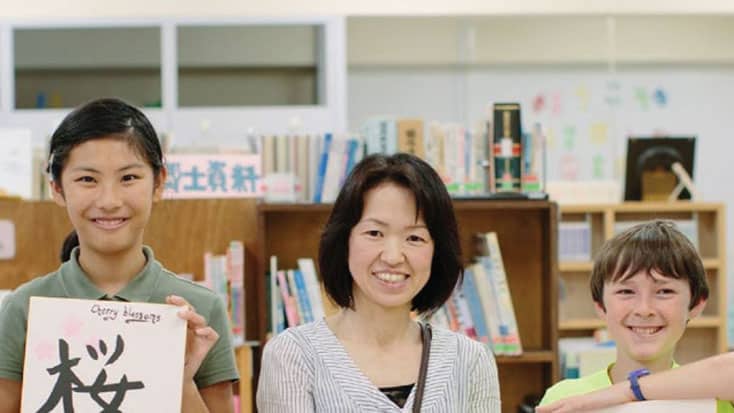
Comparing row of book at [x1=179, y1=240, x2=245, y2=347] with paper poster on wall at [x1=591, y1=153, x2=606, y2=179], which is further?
paper poster on wall at [x1=591, y1=153, x2=606, y2=179]

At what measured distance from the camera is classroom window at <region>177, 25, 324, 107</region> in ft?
22.4

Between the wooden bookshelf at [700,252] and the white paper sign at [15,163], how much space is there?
10.6ft

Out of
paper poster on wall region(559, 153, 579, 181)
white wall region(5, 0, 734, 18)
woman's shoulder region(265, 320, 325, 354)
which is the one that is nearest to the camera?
woman's shoulder region(265, 320, 325, 354)

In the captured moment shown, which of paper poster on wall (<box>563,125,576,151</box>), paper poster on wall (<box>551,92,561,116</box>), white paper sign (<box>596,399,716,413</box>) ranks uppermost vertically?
paper poster on wall (<box>551,92,561,116</box>)

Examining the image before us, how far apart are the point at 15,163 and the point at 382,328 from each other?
7.41 feet

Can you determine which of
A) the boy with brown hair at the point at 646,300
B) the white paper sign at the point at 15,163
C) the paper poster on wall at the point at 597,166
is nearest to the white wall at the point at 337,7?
the paper poster on wall at the point at 597,166

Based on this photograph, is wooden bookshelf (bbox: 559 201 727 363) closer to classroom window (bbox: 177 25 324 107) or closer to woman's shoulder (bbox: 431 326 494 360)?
classroom window (bbox: 177 25 324 107)

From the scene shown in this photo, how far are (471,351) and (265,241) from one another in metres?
1.69

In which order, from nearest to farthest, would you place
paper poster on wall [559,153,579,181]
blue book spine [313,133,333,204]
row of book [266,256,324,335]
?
row of book [266,256,324,335]
blue book spine [313,133,333,204]
paper poster on wall [559,153,579,181]

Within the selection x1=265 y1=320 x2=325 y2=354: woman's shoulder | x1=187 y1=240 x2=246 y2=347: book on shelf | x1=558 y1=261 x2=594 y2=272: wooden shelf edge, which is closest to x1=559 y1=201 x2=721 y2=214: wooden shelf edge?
x1=558 y1=261 x2=594 y2=272: wooden shelf edge

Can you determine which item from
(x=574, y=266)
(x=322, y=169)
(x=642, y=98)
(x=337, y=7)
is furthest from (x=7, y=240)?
(x=642, y=98)

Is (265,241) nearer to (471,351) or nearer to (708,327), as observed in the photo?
(471,351)

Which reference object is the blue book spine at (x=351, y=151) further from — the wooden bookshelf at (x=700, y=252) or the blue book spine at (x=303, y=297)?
the wooden bookshelf at (x=700, y=252)

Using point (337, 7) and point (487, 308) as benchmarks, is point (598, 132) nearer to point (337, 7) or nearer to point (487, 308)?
point (337, 7)
